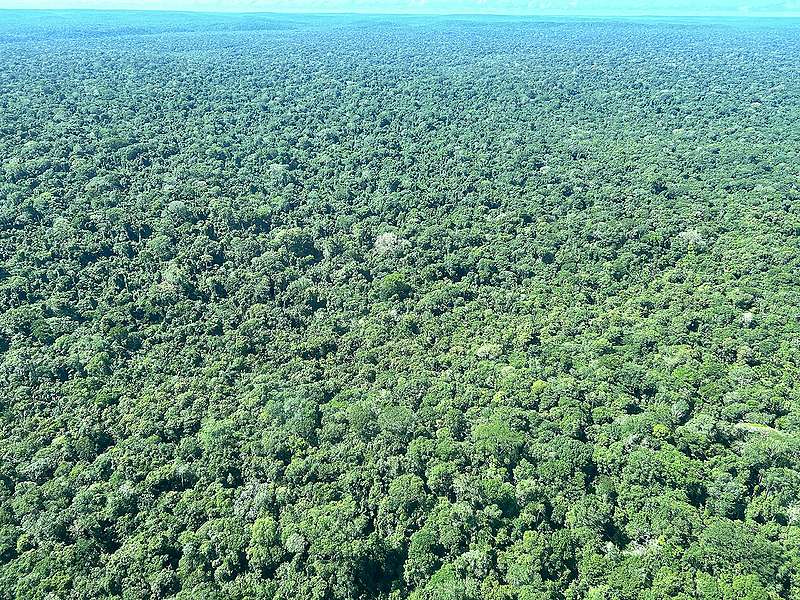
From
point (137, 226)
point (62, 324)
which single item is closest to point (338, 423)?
point (62, 324)

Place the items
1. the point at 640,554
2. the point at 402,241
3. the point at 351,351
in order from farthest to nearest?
the point at 402,241 < the point at 351,351 < the point at 640,554

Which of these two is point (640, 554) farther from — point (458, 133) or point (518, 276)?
point (458, 133)

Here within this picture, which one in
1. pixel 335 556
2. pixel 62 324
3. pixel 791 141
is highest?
pixel 791 141

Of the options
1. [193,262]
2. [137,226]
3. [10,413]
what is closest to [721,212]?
→ [193,262]

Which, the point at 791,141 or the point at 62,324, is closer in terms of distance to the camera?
the point at 62,324

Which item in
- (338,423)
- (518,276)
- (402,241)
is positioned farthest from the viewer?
(402,241)

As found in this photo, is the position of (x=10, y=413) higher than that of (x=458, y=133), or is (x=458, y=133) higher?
(x=458, y=133)

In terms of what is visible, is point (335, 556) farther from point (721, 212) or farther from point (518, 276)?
point (721, 212)
